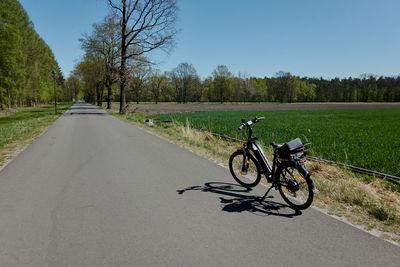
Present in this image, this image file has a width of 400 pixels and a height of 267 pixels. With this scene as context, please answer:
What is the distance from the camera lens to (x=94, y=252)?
283 centimetres

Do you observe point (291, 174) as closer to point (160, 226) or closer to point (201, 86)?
point (160, 226)

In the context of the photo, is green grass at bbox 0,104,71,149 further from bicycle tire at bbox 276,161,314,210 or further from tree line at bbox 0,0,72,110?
tree line at bbox 0,0,72,110

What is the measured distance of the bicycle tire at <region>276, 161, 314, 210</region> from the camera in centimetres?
388

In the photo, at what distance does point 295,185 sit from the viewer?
13.3ft

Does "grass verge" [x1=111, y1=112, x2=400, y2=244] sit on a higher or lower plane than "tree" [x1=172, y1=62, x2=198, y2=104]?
lower

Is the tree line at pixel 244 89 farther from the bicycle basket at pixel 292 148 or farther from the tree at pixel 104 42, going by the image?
the bicycle basket at pixel 292 148

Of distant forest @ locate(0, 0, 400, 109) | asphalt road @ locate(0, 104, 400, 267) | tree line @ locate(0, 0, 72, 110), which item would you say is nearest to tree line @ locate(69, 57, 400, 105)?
distant forest @ locate(0, 0, 400, 109)

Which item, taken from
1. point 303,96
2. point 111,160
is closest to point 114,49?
point 111,160

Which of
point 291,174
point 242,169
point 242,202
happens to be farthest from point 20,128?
point 291,174

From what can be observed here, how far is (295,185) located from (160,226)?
2248 mm

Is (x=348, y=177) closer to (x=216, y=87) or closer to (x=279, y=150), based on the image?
(x=279, y=150)

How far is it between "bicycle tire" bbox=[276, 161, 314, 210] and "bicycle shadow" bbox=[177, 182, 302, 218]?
15cm

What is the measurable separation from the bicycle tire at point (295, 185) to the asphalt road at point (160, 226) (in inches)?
6.2

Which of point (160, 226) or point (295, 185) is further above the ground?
point (295, 185)
